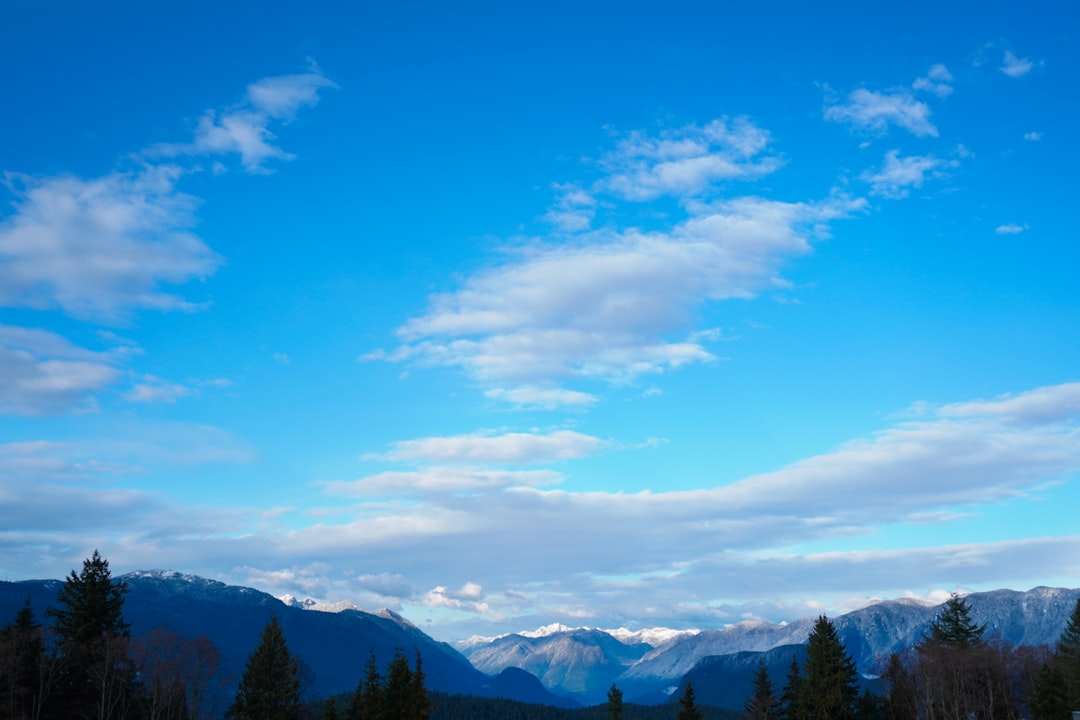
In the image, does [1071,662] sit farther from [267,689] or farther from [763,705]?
[267,689]

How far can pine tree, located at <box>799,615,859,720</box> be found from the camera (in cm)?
11994

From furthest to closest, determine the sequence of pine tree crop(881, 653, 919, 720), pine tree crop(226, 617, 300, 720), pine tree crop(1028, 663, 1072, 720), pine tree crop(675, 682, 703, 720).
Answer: pine tree crop(881, 653, 919, 720), pine tree crop(675, 682, 703, 720), pine tree crop(1028, 663, 1072, 720), pine tree crop(226, 617, 300, 720)

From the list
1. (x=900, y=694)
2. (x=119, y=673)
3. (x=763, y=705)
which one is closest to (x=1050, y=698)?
(x=900, y=694)

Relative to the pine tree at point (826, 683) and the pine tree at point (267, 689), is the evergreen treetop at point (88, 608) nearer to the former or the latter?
the pine tree at point (267, 689)

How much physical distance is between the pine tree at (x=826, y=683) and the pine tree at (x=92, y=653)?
8925 centimetres

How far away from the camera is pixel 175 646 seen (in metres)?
121

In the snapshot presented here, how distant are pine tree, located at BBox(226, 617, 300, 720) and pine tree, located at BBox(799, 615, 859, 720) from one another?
6848 centimetres

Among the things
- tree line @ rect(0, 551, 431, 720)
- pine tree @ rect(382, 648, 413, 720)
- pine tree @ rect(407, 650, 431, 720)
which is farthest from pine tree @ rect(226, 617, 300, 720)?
pine tree @ rect(407, 650, 431, 720)

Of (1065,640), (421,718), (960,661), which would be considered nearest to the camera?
(421,718)

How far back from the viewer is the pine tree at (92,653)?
11062cm

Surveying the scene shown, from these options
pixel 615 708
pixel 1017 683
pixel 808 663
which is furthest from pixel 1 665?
pixel 1017 683

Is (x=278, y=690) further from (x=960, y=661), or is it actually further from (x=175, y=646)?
(x=960, y=661)

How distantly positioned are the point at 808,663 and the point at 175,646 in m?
86.3

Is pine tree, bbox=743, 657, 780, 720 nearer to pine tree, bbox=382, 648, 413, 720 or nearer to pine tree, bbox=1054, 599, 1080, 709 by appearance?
pine tree, bbox=1054, 599, 1080, 709
